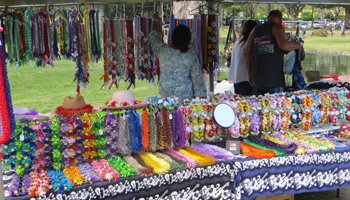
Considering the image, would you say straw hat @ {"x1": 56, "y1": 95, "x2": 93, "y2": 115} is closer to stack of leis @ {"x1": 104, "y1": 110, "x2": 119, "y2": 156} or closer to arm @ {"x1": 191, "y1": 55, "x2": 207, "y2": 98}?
stack of leis @ {"x1": 104, "y1": 110, "x2": 119, "y2": 156}

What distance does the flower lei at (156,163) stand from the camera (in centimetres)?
283

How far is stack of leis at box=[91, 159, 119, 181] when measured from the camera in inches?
106

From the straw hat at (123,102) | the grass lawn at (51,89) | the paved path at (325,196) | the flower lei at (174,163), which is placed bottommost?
the paved path at (325,196)

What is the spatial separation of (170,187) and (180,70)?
1354 mm

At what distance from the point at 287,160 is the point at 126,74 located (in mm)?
2282

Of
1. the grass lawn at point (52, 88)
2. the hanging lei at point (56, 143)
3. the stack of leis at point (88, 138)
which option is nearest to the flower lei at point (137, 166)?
the stack of leis at point (88, 138)

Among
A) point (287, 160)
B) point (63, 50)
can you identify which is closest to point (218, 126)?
point (287, 160)

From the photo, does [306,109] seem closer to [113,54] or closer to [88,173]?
[88,173]

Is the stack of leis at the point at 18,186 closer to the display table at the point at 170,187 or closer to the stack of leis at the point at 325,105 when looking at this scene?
the display table at the point at 170,187

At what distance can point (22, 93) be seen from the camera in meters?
9.67

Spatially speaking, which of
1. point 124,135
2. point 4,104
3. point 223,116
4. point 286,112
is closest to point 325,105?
point 286,112

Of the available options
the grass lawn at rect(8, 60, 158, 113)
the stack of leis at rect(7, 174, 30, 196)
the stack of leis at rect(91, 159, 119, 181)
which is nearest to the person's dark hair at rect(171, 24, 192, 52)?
the stack of leis at rect(91, 159, 119, 181)

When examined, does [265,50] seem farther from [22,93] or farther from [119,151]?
[22,93]

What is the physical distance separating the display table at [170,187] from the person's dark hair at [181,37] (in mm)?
1291
